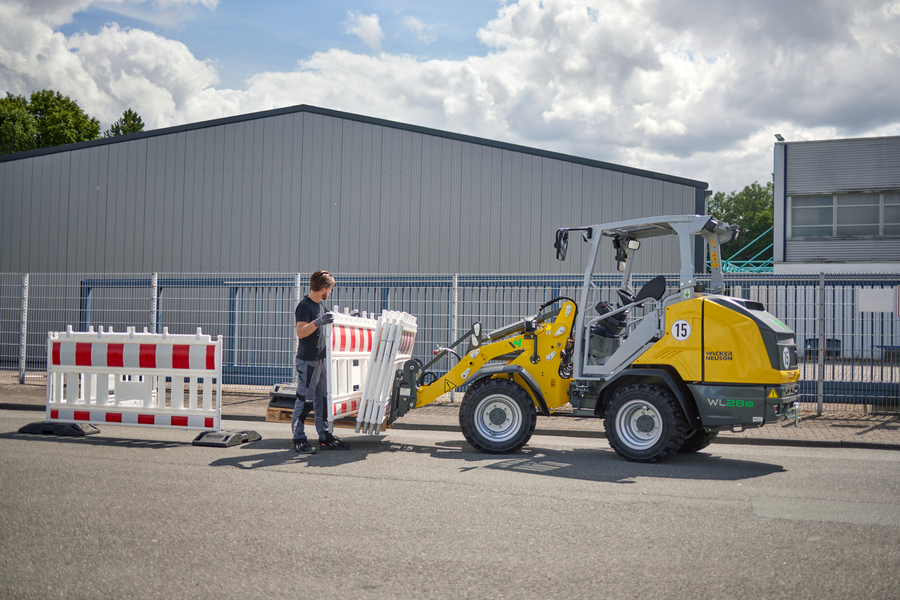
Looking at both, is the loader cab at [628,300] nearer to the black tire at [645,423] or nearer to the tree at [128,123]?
the black tire at [645,423]

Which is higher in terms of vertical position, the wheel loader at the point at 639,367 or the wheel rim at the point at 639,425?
the wheel loader at the point at 639,367

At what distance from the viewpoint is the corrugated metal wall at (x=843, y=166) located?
25234 millimetres

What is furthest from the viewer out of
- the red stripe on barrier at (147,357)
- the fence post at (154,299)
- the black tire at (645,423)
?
the fence post at (154,299)

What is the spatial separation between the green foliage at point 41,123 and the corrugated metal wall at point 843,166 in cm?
4509

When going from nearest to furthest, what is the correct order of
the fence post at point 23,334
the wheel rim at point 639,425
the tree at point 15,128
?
1. the wheel rim at point 639,425
2. the fence post at point 23,334
3. the tree at point 15,128

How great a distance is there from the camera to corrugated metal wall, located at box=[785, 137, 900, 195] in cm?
2523

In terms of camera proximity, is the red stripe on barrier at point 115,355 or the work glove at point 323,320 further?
the red stripe on barrier at point 115,355

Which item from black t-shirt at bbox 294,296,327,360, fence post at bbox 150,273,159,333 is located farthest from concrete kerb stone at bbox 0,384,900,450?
black t-shirt at bbox 294,296,327,360

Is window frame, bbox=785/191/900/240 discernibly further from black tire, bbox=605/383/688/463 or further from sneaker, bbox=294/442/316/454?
sneaker, bbox=294/442/316/454

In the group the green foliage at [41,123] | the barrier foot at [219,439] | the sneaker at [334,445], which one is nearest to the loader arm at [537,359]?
the sneaker at [334,445]

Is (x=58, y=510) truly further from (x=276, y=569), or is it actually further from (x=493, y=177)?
(x=493, y=177)

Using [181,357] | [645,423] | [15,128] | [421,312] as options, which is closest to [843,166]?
[421,312]

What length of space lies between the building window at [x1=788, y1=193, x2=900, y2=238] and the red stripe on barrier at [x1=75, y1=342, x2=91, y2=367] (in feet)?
81.6

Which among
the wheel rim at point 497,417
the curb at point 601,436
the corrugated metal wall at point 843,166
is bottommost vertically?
the curb at point 601,436
